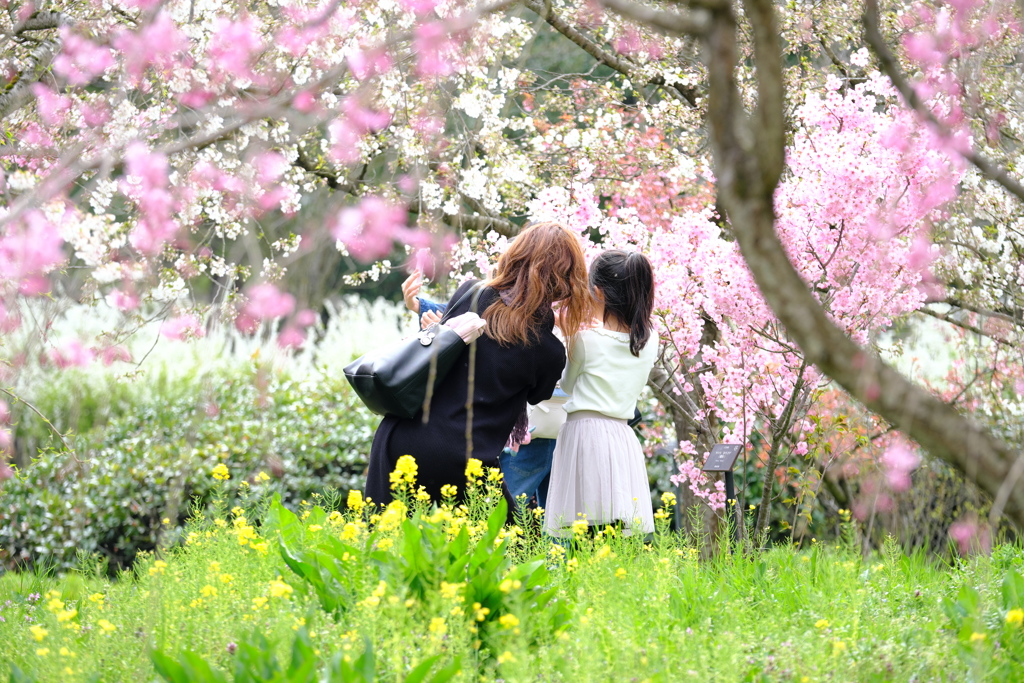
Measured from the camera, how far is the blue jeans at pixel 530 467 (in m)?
3.86

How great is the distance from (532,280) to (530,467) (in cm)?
107

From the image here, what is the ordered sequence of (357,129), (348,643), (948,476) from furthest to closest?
(948,476)
(357,129)
(348,643)

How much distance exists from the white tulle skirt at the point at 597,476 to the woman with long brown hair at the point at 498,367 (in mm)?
359

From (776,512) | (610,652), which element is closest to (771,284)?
(610,652)

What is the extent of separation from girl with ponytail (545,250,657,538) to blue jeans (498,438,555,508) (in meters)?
0.29

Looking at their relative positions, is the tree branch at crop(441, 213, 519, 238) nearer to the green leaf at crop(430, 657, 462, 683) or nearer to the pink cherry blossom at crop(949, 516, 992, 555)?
the pink cherry blossom at crop(949, 516, 992, 555)

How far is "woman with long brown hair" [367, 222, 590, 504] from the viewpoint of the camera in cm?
314

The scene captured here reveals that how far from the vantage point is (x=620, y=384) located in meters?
3.52

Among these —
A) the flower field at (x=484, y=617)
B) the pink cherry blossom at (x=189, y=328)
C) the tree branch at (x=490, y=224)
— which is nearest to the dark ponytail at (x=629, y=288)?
the flower field at (x=484, y=617)

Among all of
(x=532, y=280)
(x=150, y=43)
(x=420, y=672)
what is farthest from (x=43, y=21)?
(x=420, y=672)

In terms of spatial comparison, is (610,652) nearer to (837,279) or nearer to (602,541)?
(602,541)

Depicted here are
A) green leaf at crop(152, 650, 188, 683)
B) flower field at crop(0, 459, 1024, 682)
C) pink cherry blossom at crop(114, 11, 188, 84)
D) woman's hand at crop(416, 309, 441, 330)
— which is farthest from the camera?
woman's hand at crop(416, 309, 441, 330)

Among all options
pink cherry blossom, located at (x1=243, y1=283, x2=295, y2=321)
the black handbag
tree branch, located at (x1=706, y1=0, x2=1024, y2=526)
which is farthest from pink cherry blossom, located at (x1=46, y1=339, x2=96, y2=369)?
tree branch, located at (x1=706, y1=0, x2=1024, y2=526)

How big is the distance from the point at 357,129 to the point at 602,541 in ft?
5.53
